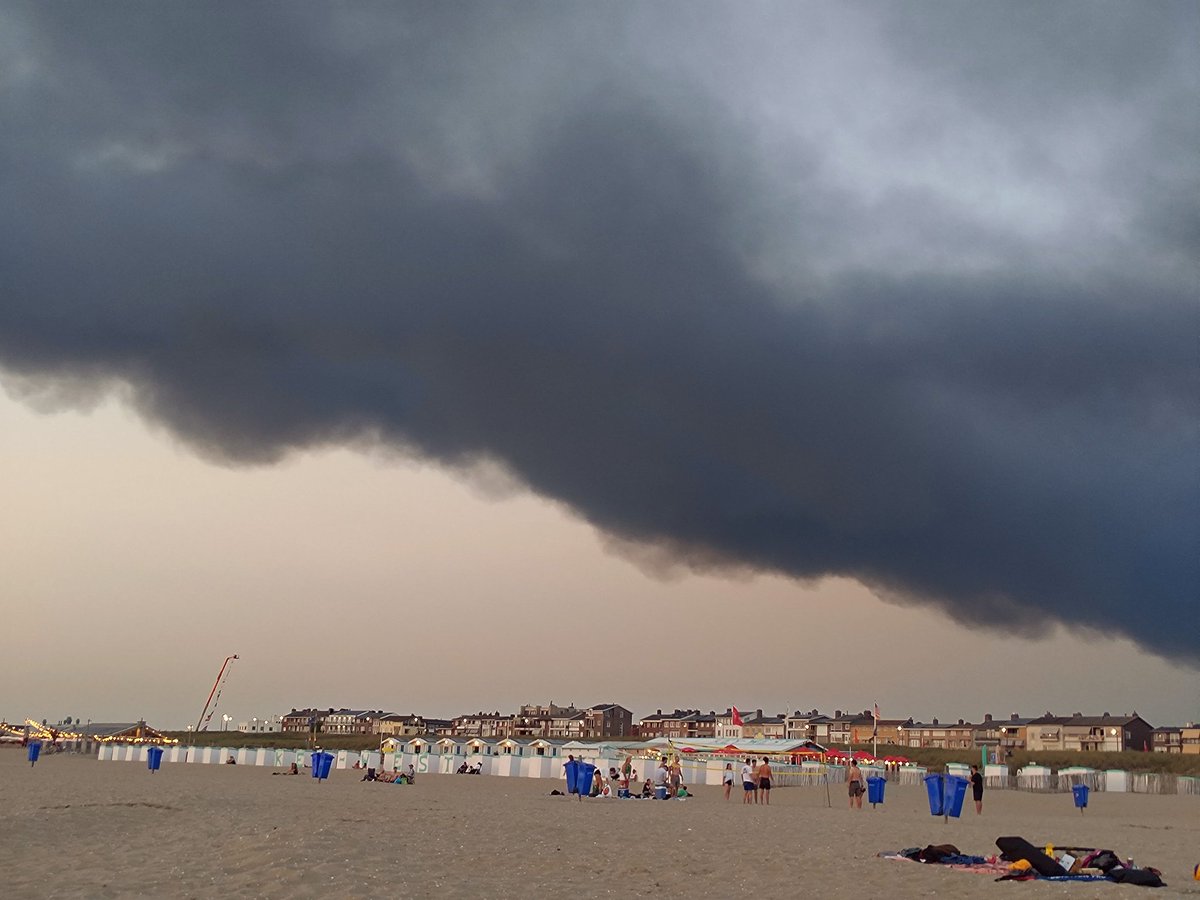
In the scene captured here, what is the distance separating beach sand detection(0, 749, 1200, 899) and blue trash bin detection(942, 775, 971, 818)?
2.91 feet

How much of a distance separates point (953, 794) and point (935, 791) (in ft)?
1.66

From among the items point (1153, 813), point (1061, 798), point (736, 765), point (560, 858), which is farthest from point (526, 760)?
point (560, 858)

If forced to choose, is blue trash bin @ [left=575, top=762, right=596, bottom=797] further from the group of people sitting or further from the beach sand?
the group of people sitting

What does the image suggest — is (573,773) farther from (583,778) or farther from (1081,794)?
(1081,794)

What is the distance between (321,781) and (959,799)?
28.0m

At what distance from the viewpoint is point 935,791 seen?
103 ft

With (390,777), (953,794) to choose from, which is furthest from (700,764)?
(953,794)

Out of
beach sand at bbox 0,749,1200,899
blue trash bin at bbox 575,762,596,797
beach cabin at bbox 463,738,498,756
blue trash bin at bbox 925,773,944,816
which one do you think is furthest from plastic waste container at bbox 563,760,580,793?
beach cabin at bbox 463,738,498,756

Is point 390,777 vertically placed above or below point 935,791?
below

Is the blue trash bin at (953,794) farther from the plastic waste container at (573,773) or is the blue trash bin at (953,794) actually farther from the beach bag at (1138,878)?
the beach bag at (1138,878)

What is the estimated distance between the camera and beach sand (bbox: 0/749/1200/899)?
1346cm

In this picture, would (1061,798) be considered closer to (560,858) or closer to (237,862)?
(560,858)

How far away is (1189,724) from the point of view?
651 feet


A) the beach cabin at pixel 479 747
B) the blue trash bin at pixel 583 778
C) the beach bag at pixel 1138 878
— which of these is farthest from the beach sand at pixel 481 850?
the beach cabin at pixel 479 747
